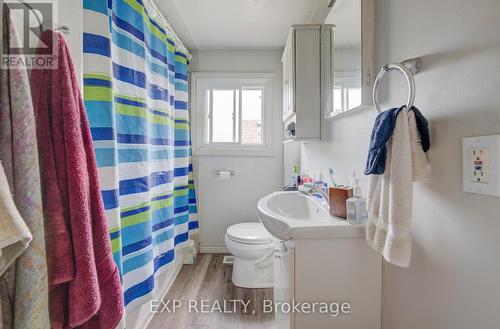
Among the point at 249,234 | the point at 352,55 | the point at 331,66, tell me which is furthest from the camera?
the point at 249,234

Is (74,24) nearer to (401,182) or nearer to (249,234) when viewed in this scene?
(401,182)

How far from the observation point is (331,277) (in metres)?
0.90

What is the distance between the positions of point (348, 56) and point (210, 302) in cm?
183

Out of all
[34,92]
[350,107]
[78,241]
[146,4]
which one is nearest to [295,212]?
[350,107]

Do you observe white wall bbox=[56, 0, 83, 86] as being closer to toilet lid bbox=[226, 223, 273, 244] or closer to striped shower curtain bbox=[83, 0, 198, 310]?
striped shower curtain bbox=[83, 0, 198, 310]

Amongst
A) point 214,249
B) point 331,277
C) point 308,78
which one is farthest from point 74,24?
point 214,249

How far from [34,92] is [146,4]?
102 cm

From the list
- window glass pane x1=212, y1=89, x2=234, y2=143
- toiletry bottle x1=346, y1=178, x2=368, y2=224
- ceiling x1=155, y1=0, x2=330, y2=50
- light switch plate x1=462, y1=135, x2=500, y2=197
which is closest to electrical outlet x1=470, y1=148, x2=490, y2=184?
light switch plate x1=462, y1=135, x2=500, y2=197

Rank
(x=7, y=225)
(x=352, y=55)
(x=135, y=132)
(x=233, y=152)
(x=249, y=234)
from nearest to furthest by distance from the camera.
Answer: (x=7, y=225) → (x=352, y=55) → (x=135, y=132) → (x=249, y=234) → (x=233, y=152)

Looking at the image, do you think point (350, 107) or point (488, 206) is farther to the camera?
point (350, 107)

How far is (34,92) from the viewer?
61cm

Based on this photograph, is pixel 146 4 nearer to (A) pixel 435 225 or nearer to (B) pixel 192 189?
(B) pixel 192 189

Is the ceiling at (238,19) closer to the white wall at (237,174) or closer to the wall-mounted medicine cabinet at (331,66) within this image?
the white wall at (237,174)

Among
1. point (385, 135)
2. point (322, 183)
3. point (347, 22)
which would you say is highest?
point (347, 22)
